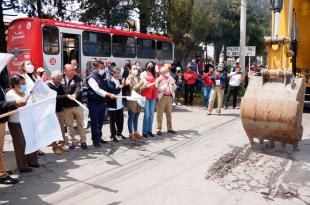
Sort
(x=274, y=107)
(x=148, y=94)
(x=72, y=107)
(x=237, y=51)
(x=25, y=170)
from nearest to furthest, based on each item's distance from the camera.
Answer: (x=25, y=170) → (x=274, y=107) → (x=72, y=107) → (x=148, y=94) → (x=237, y=51)

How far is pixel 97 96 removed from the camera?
25.1 ft

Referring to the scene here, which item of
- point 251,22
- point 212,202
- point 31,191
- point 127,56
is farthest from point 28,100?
point 251,22

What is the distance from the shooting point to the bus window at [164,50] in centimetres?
1877

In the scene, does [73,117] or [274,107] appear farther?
[73,117]

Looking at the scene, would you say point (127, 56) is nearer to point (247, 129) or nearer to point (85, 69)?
point (85, 69)

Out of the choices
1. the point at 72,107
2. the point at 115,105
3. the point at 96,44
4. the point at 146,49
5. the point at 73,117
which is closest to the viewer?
the point at 72,107

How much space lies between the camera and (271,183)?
5578mm

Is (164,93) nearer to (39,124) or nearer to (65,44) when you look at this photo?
(39,124)

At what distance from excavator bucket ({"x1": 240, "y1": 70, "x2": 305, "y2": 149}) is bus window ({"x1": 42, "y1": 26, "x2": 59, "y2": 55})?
8.46 meters

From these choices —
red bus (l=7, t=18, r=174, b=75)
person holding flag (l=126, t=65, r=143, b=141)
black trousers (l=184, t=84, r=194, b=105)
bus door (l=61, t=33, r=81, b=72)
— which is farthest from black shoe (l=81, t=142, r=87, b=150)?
black trousers (l=184, t=84, r=194, b=105)

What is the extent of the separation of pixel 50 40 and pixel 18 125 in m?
7.90

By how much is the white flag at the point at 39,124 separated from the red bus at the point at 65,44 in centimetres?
721

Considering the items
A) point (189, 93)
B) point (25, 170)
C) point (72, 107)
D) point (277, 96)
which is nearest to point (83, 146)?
point (72, 107)

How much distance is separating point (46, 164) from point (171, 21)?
15269 millimetres
